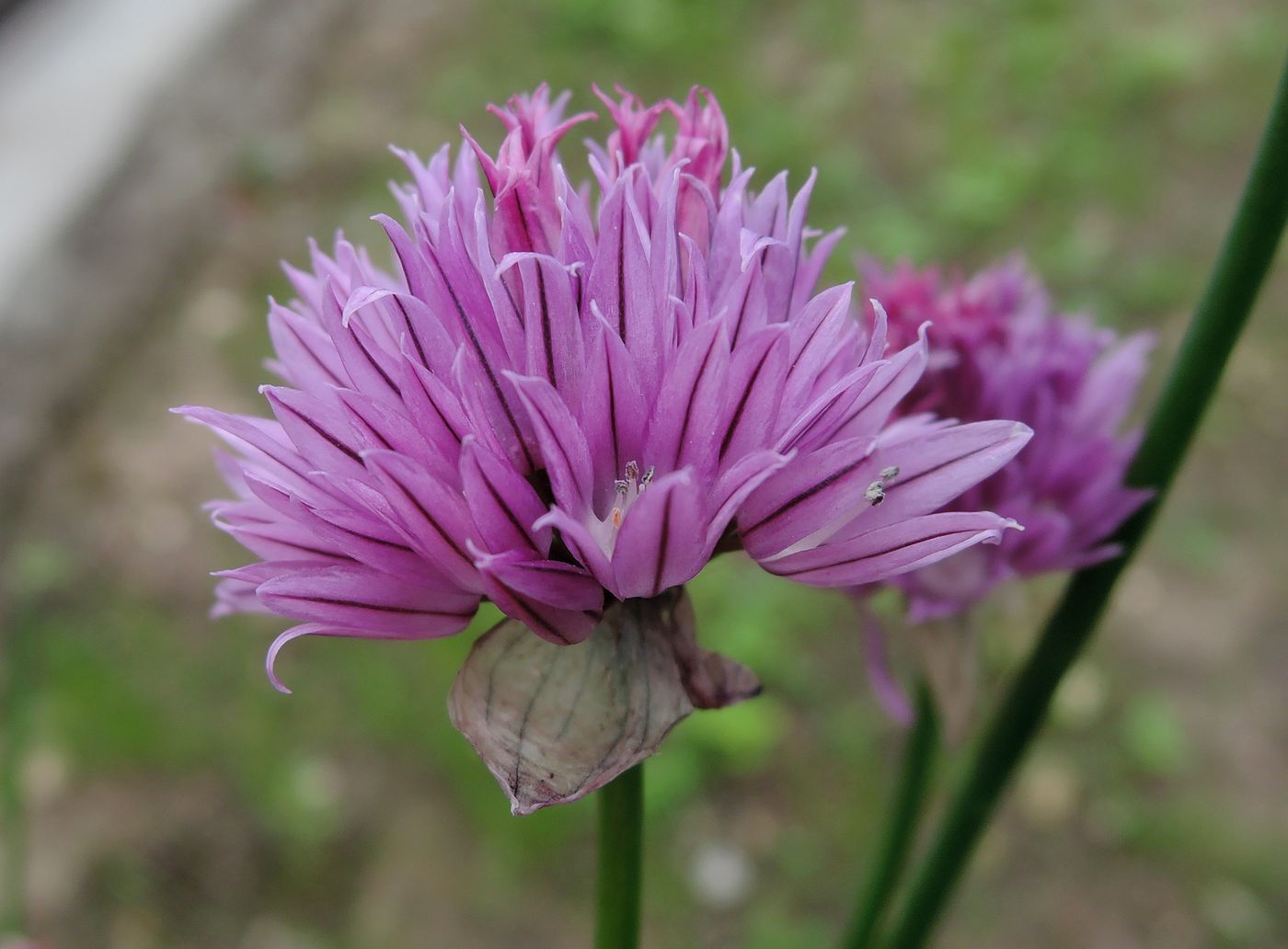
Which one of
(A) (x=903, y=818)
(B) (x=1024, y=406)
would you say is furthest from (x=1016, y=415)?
(A) (x=903, y=818)

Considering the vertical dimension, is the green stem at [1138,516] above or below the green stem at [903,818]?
above

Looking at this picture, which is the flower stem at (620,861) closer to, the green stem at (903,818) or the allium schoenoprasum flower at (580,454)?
the allium schoenoprasum flower at (580,454)

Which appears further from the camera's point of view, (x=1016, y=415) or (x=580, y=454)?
(x=1016, y=415)

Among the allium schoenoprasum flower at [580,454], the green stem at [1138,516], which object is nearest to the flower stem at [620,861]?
the allium schoenoprasum flower at [580,454]

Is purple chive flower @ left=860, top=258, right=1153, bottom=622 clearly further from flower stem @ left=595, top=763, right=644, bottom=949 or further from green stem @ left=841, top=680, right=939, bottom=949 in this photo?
flower stem @ left=595, top=763, right=644, bottom=949

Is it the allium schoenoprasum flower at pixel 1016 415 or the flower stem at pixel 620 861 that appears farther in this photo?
the allium schoenoprasum flower at pixel 1016 415

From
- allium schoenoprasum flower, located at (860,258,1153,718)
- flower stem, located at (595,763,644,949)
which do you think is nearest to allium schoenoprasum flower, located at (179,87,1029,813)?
flower stem, located at (595,763,644,949)

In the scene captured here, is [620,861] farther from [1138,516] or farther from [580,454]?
[1138,516]
